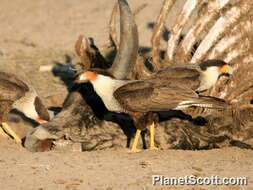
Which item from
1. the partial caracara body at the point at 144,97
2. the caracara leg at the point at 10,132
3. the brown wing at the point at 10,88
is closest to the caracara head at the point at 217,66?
the partial caracara body at the point at 144,97

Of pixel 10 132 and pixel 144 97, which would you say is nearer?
pixel 144 97

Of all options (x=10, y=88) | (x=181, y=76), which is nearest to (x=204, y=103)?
(x=181, y=76)

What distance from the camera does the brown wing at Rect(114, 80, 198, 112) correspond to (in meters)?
8.62

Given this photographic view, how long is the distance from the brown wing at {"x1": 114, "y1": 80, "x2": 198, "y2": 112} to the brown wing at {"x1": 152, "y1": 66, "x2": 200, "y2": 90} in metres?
0.26

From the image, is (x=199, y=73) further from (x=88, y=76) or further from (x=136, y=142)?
(x=88, y=76)

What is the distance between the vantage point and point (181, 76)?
9.16 meters

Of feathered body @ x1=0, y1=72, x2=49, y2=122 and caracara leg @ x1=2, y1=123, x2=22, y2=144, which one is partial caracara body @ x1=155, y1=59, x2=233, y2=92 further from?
caracara leg @ x1=2, y1=123, x2=22, y2=144

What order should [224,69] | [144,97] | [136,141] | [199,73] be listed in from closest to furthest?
1. [144,97]
2. [136,141]
3. [199,73]
4. [224,69]

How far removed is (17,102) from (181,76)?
2.26m

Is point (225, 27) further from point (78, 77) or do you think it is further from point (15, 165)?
point (15, 165)

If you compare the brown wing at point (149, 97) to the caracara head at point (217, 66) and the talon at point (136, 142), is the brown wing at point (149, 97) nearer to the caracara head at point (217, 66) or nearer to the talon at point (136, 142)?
the talon at point (136, 142)

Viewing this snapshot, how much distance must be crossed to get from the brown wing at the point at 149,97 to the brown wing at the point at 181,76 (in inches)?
10.2

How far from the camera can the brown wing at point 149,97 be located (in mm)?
8625

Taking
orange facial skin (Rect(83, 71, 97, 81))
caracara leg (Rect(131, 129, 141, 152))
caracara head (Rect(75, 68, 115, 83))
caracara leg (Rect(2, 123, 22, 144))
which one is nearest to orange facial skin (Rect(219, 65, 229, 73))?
caracara leg (Rect(131, 129, 141, 152))
